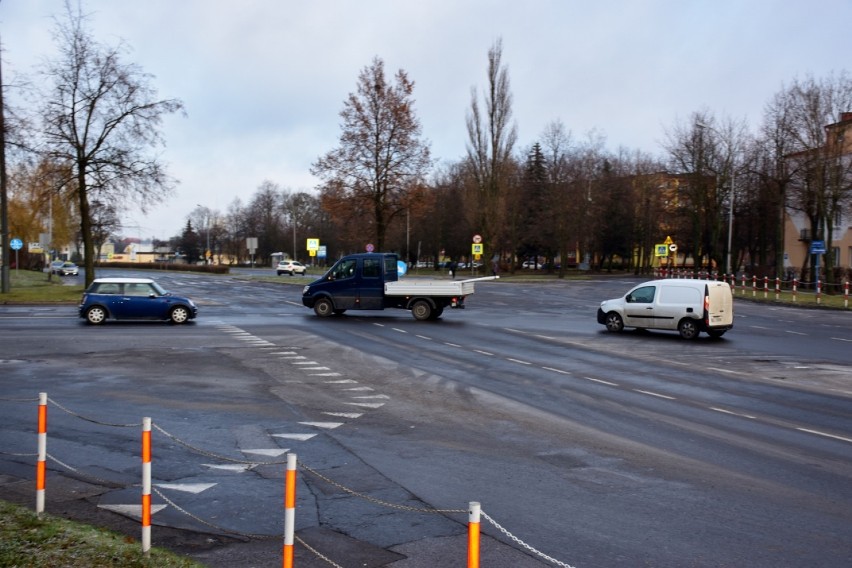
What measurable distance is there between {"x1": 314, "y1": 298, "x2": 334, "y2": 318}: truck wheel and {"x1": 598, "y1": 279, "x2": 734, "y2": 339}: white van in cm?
994

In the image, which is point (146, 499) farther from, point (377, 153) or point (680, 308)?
point (377, 153)

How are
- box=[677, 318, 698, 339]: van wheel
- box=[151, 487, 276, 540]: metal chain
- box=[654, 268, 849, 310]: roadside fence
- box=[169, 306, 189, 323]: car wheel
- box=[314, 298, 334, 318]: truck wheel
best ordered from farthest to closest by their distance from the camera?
box=[654, 268, 849, 310]: roadside fence < box=[314, 298, 334, 318]: truck wheel < box=[169, 306, 189, 323]: car wheel < box=[677, 318, 698, 339]: van wheel < box=[151, 487, 276, 540]: metal chain

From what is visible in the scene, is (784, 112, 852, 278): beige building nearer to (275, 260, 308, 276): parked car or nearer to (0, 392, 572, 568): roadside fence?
(0, 392, 572, 568): roadside fence

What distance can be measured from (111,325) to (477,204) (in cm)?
4873

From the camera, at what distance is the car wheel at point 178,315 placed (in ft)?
78.1

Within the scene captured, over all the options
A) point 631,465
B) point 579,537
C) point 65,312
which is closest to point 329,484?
point 579,537

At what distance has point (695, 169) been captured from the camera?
5469cm

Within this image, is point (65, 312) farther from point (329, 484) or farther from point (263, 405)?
point (329, 484)

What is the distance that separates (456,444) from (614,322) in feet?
49.7

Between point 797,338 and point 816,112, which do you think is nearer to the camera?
point 797,338

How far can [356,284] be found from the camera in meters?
26.8

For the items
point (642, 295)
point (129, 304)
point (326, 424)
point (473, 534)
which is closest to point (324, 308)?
point (129, 304)

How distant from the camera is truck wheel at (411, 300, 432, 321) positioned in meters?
26.1

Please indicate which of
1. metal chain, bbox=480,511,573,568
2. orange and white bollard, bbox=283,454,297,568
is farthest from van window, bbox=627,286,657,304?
orange and white bollard, bbox=283,454,297,568
